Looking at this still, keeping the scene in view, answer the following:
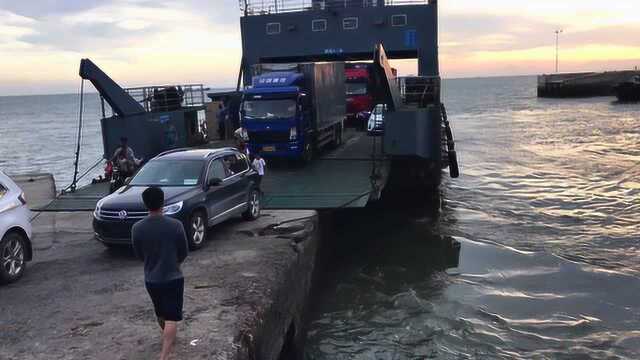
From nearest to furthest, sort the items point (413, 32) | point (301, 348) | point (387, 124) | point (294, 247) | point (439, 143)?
point (301, 348) → point (294, 247) → point (387, 124) → point (439, 143) → point (413, 32)

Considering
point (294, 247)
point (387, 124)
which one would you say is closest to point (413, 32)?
point (387, 124)

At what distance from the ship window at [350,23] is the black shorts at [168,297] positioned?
70.5 ft

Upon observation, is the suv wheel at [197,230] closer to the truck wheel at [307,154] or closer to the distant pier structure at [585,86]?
the truck wheel at [307,154]

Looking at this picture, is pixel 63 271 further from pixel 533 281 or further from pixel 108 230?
pixel 533 281

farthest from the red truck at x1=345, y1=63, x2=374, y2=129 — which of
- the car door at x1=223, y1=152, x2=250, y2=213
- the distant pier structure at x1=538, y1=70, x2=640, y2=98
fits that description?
the distant pier structure at x1=538, y1=70, x2=640, y2=98

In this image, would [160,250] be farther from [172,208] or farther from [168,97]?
[168,97]

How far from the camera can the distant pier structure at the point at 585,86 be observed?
106 m

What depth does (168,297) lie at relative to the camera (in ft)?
18.0

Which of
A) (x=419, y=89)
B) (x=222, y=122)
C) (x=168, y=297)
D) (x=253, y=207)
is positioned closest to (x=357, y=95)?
(x=222, y=122)

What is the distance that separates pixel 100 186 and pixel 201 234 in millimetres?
8622

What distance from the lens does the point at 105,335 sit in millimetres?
6418

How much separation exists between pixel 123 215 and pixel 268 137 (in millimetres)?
9227

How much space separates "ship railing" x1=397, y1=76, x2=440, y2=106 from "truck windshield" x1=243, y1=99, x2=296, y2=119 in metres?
4.62

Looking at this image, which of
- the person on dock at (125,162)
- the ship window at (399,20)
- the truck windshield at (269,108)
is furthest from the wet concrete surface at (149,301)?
the ship window at (399,20)
